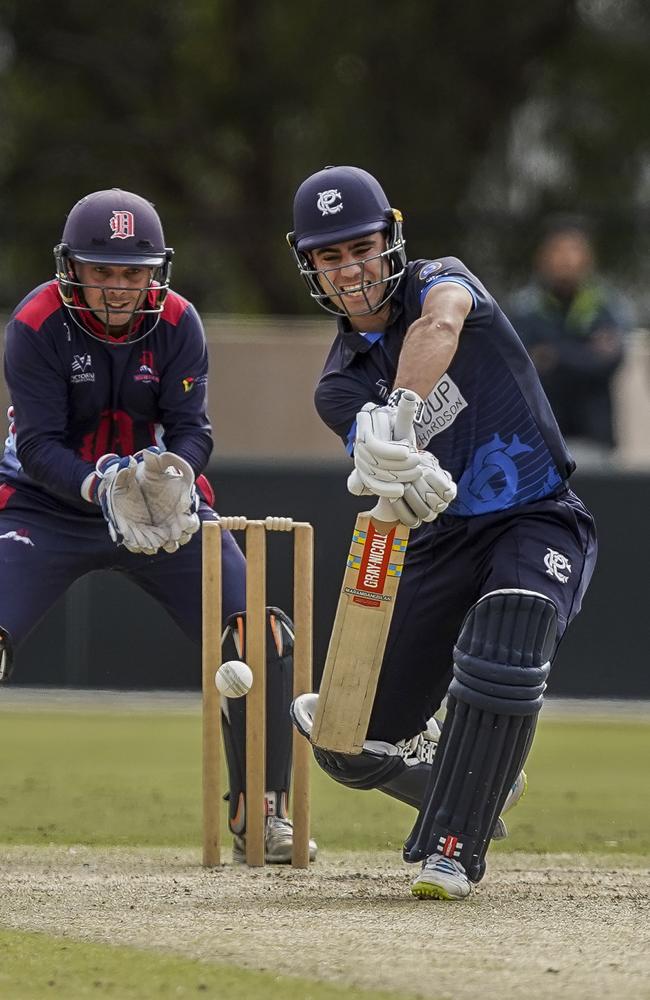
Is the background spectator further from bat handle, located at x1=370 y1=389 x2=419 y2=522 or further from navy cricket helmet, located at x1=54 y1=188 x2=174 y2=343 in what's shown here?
bat handle, located at x1=370 y1=389 x2=419 y2=522

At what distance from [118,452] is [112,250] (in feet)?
2.28

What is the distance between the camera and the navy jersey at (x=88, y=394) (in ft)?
19.4

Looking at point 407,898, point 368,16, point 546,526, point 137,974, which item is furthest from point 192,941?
point 368,16

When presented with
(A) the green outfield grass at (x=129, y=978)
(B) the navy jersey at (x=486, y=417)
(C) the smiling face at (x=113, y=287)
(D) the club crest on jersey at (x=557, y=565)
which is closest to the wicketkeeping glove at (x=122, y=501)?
(C) the smiling face at (x=113, y=287)

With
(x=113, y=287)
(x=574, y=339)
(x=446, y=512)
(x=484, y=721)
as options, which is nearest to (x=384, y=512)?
(x=446, y=512)

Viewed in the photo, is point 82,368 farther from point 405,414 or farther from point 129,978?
point 129,978

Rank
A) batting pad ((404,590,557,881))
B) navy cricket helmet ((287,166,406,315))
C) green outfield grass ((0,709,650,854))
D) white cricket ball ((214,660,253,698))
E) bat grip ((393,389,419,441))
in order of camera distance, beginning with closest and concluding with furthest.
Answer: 1. bat grip ((393,389,419,441))
2. batting pad ((404,590,557,881))
3. navy cricket helmet ((287,166,406,315))
4. white cricket ball ((214,660,253,698))
5. green outfield grass ((0,709,650,854))

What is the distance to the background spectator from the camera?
10531 millimetres

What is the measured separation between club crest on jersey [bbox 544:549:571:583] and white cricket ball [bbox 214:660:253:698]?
1007mm

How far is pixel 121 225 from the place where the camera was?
5.85 meters

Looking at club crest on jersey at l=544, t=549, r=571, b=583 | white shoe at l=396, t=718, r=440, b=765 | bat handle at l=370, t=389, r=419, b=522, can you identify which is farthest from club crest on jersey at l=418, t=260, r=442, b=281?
white shoe at l=396, t=718, r=440, b=765

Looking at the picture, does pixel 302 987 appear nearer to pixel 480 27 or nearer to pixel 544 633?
pixel 544 633

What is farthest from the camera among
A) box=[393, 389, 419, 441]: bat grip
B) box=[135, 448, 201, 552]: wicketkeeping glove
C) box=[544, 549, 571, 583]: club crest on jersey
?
box=[135, 448, 201, 552]: wicketkeeping glove

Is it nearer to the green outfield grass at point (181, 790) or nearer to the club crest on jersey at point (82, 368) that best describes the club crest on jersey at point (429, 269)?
the club crest on jersey at point (82, 368)
